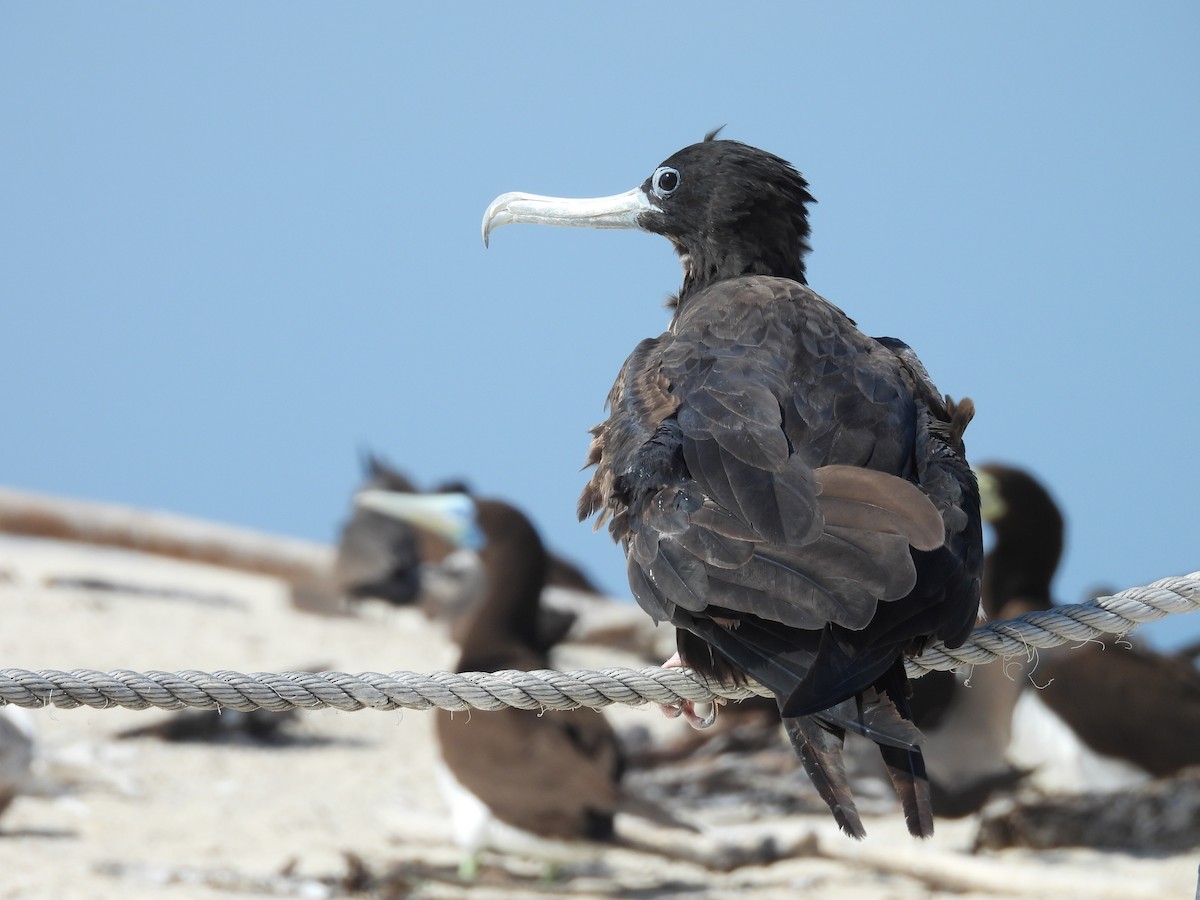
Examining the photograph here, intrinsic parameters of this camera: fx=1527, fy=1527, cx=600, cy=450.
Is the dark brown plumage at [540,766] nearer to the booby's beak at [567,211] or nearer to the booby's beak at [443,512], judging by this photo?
the booby's beak at [443,512]

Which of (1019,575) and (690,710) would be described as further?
(1019,575)

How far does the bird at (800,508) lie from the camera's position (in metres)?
2.50

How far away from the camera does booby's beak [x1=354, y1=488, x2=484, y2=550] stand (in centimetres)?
745

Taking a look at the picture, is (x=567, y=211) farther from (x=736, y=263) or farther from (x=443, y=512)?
(x=443, y=512)

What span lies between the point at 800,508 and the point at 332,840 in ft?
14.5

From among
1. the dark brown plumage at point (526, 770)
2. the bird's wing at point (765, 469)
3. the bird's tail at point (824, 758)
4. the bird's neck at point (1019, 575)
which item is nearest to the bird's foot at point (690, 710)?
the bird's wing at point (765, 469)

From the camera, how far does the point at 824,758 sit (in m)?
2.55

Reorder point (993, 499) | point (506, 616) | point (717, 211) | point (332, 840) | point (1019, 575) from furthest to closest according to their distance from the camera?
1. point (993, 499)
2. point (1019, 575)
3. point (506, 616)
4. point (332, 840)
5. point (717, 211)

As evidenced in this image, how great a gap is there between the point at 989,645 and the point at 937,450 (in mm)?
398

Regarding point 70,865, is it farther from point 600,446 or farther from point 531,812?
point 600,446

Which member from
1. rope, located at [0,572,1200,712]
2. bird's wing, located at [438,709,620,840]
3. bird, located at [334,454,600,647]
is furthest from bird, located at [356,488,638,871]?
bird, located at [334,454,600,647]

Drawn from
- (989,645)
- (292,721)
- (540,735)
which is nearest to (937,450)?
(989,645)

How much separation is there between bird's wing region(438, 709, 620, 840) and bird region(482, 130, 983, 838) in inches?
105

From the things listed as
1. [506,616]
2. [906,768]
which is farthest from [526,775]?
[906,768]
